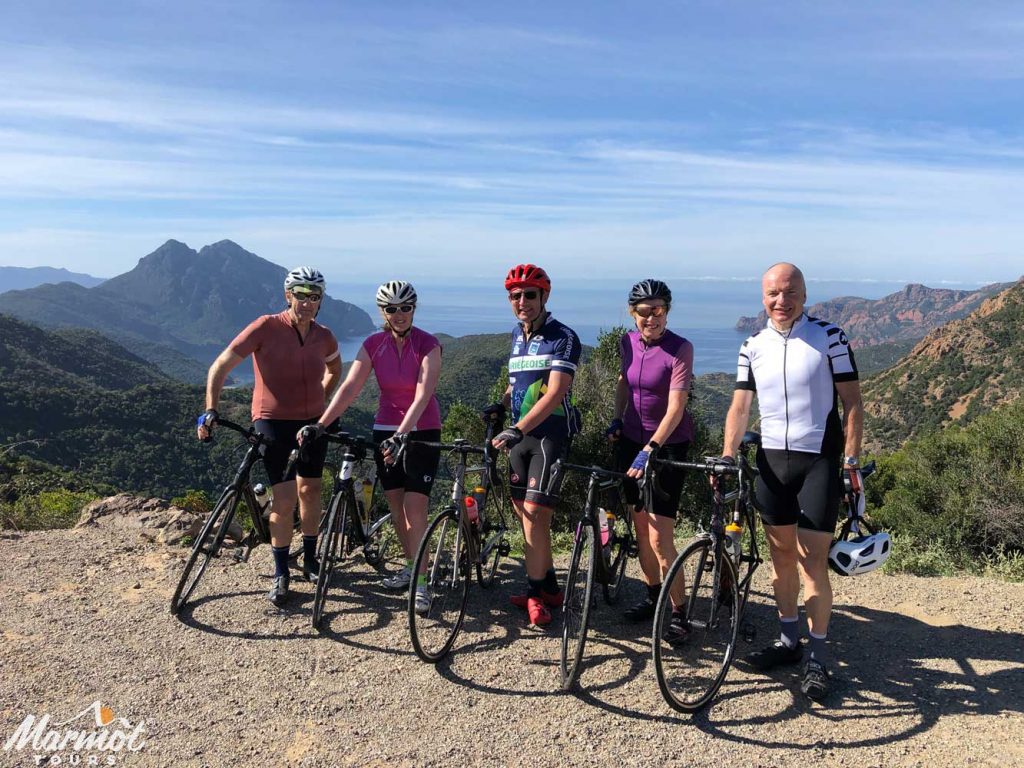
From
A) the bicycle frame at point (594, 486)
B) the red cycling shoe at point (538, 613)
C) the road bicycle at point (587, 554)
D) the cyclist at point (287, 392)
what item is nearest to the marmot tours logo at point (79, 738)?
the cyclist at point (287, 392)

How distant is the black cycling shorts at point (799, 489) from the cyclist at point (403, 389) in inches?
84.0

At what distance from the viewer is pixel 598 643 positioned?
4.29m

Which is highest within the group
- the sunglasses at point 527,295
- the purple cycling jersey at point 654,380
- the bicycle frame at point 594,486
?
the sunglasses at point 527,295

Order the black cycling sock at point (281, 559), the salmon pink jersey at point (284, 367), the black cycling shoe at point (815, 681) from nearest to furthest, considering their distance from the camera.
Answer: the black cycling shoe at point (815, 681)
the salmon pink jersey at point (284, 367)
the black cycling sock at point (281, 559)

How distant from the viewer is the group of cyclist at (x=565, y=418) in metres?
3.56

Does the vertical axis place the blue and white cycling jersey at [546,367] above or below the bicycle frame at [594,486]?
above

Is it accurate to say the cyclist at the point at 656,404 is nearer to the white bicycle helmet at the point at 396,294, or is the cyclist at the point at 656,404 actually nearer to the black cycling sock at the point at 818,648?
the black cycling sock at the point at 818,648

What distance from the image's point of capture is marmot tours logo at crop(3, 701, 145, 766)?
308cm

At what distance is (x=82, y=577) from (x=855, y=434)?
226 inches

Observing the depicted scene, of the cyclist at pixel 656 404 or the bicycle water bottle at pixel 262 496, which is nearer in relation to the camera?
the cyclist at pixel 656 404

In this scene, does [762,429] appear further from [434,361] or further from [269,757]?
[269,757]

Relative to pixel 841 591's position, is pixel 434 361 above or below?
above

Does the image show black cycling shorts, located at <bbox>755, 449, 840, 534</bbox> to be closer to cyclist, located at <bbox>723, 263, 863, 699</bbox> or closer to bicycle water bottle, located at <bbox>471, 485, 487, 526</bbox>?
cyclist, located at <bbox>723, 263, 863, 699</bbox>

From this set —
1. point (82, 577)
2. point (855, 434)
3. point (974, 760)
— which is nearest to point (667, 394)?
point (855, 434)
